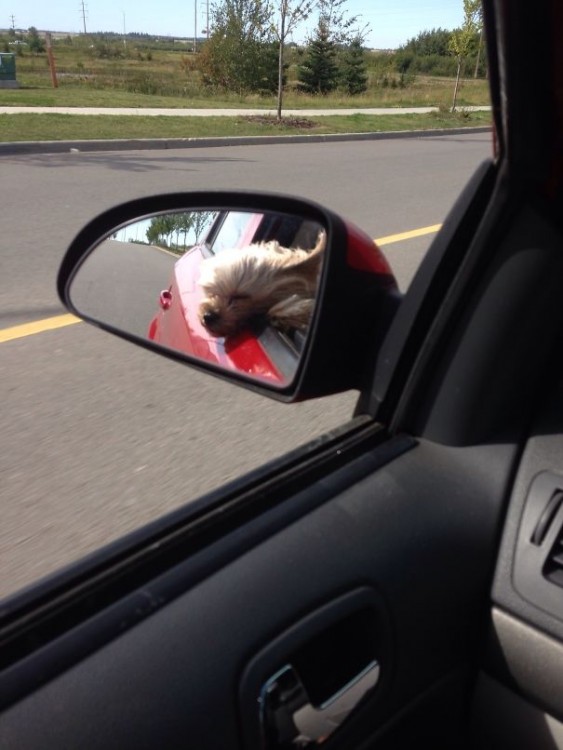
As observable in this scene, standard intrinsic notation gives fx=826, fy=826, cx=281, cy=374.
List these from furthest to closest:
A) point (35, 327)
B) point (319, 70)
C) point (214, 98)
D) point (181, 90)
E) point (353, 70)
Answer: point (353, 70)
point (319, 70)
point (181, 90)
point (214, 98)
point (35, 327)

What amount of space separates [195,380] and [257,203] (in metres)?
2.74

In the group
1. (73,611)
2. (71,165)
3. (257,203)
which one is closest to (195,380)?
(257,203)

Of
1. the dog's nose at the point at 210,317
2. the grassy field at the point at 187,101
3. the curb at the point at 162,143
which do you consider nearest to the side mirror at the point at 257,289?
the dog's nose at the point at 210,317

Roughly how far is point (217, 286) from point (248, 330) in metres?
0.15

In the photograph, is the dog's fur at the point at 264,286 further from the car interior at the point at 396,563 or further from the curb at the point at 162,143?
the curb at the point at 162,143

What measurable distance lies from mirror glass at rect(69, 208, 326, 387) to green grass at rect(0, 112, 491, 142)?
1199cm

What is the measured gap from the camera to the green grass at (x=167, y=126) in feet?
48.1

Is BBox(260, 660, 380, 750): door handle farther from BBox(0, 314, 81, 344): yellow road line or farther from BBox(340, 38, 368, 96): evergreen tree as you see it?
BBox(340, 38, 368, 96): evergreen tree

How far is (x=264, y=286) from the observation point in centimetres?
170

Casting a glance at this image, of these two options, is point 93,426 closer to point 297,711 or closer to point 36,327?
point 36,327

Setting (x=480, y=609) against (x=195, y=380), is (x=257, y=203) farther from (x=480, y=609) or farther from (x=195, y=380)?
(x=195, y=380)

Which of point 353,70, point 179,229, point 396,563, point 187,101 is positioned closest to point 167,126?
point 187,101

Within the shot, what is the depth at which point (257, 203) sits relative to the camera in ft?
6.08

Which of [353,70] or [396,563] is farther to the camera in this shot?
[353,70]
